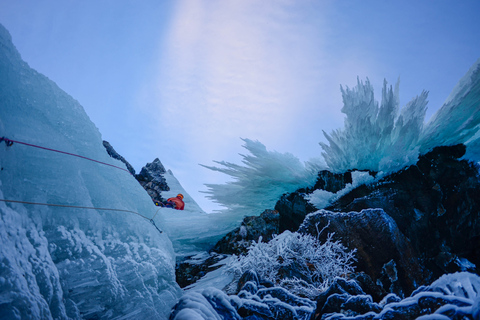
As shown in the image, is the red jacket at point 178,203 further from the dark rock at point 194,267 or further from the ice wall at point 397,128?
the ice wall at point 397,128

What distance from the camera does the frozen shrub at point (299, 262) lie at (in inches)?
141

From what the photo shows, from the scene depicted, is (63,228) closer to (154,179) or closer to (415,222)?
(415,222)

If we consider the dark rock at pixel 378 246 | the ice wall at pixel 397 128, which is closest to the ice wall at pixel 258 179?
the ice wall at pixel 397 128

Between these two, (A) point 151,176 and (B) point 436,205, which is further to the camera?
(A) point 151,176

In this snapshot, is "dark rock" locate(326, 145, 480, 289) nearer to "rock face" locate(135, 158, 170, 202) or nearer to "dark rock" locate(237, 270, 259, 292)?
"dark rock" locate(237, 270, 259, 292)

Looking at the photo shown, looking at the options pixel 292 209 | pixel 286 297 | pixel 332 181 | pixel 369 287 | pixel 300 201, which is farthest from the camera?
pixel 292 209

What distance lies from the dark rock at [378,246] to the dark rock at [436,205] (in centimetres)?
49

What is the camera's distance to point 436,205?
4.86 metres

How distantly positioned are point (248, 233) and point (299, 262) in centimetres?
230

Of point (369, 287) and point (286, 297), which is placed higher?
point (369, 287)

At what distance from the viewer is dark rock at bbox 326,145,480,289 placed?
452 cm

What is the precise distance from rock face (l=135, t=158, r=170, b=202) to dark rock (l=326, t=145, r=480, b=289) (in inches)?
304

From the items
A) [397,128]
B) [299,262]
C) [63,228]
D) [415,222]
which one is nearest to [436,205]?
[415,222]

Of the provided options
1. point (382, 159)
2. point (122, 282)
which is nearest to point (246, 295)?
point (122, 282)
